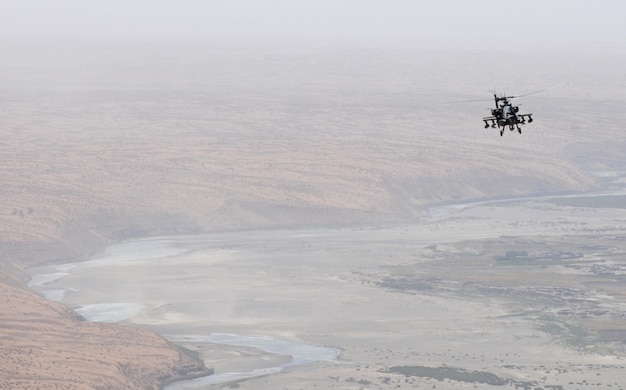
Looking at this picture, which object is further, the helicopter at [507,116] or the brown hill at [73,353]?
the brown hill at [73,353]

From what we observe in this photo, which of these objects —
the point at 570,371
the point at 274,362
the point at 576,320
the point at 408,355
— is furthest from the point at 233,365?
the point at 576,320

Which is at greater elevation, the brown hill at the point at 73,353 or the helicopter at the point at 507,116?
the helicopter at the point at 507,116

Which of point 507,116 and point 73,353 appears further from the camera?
point 73,353

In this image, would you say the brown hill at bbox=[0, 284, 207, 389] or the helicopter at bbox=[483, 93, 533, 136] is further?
the brown hill at bbox=[0, 284, 207, 389]

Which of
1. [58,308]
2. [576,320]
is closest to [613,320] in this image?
[576,320]

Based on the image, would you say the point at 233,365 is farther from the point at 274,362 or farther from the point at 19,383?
the point at 19,383

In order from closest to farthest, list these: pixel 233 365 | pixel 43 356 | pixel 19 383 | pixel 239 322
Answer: pixel 19 383
pixel 43 356
pixel 233 365
pixel 239 322

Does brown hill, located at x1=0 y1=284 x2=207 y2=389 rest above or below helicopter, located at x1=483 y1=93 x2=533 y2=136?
below

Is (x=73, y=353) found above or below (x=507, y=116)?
below

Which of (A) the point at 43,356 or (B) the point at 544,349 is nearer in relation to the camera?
(A) the point at 43,356

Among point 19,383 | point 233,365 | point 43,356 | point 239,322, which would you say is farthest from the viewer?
point 239,322
